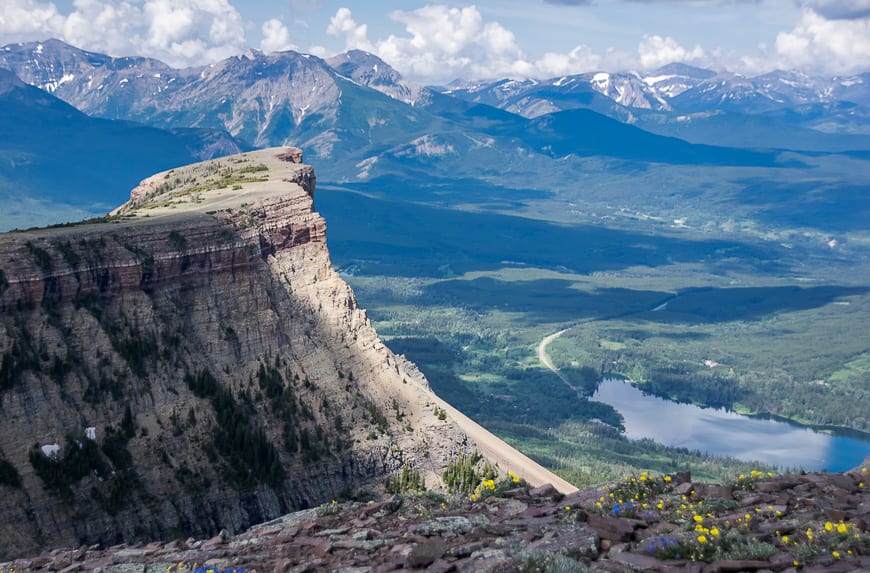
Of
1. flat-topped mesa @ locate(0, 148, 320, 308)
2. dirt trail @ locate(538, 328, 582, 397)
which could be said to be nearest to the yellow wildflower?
flat-topped mesa @ locate(0, 148, 320, 308)

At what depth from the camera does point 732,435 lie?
138750mm

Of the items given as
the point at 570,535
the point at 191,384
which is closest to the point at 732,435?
the point at 191,384

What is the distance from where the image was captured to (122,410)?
48.3m

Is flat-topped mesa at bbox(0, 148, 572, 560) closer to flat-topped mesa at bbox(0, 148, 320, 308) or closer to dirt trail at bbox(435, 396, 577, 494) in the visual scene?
flat-topped mesa at bbox(0, 148, 320, 308)

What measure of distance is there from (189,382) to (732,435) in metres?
106

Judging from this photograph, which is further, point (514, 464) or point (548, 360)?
point (548, 360)

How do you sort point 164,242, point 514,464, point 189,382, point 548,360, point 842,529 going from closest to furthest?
1. point 842,529
2. point 189,382
3. point 164,242
4. point 514,464
5. point 548,360

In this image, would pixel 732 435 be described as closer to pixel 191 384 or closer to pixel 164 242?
pixel 191 384

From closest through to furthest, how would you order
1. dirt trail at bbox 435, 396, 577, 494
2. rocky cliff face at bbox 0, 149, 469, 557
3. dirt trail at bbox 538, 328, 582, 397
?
rocky cliff face at bbox 0, 149, 469, 557 < dirt trail at bbox 435, 396, 577, 494 < dirt trail at bbox 538, 328, 582, 397

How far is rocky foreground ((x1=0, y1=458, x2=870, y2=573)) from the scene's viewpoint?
745 inches

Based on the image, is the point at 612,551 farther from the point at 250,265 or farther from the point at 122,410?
the point at 250,265

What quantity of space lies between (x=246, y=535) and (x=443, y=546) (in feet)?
29.0

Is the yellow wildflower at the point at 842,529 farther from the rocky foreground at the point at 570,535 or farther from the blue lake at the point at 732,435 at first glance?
the blue lake at the point at 732,435

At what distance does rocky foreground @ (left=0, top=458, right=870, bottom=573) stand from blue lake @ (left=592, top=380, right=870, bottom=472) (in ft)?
326
